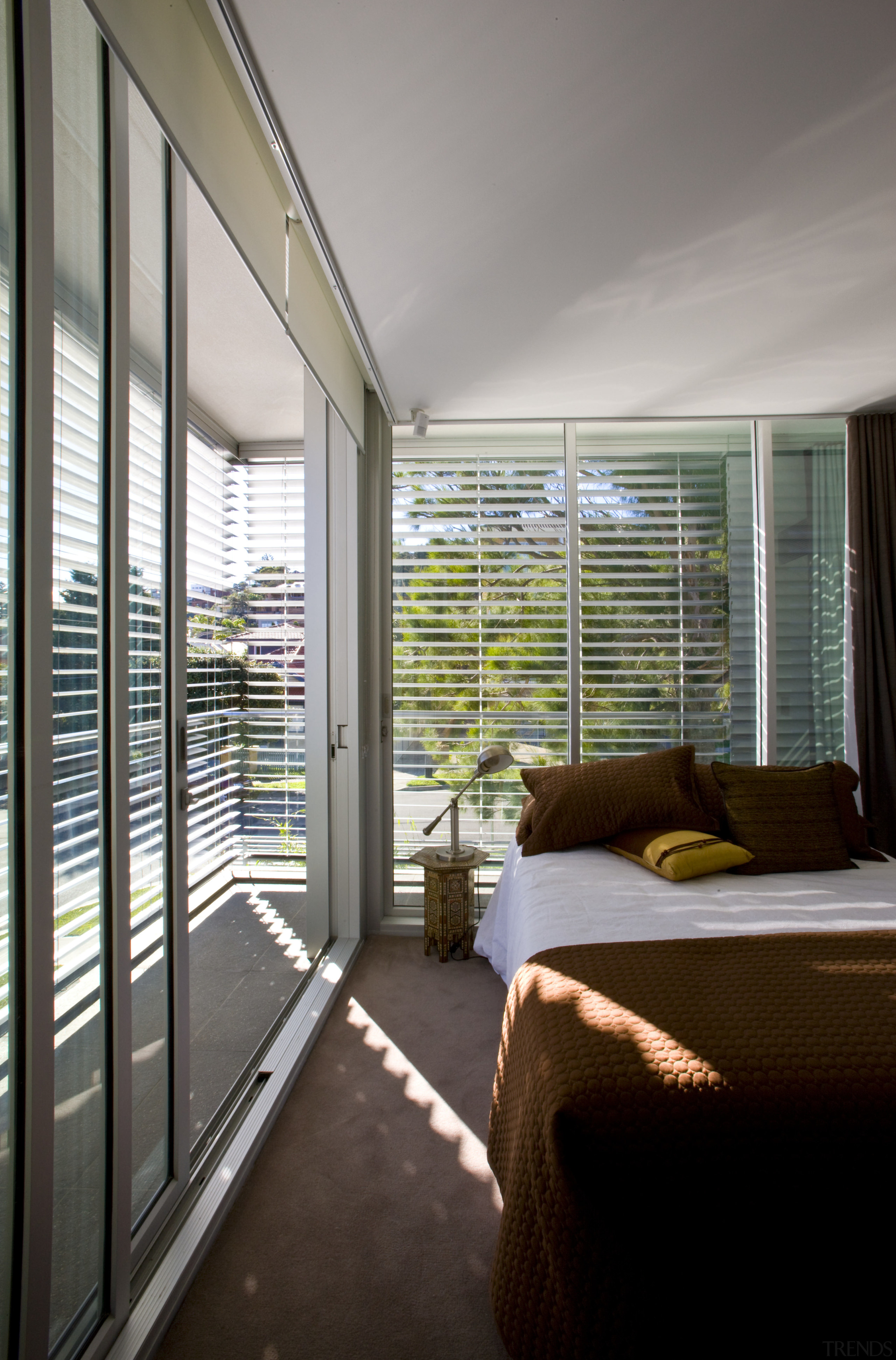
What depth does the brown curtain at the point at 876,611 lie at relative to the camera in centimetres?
329

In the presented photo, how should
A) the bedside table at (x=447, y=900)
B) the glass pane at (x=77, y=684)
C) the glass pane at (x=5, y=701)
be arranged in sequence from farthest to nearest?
the bedside table at (x=447, y=900) → the glass pane at (x=77, y=684) → the glass pane at (x=5, y=701)

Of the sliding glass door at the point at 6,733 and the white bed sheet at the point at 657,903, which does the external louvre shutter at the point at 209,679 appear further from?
the sliding glass door at the point at 6,733

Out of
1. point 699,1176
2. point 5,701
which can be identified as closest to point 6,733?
point 5,701

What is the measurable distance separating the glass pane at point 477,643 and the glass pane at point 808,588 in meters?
1.11

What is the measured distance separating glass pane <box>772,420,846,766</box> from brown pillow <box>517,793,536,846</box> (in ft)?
4.75

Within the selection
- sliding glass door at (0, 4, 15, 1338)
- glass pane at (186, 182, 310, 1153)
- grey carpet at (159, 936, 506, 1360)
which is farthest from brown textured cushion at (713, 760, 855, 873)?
sliding glass door at (0, 4, 15, 1338)

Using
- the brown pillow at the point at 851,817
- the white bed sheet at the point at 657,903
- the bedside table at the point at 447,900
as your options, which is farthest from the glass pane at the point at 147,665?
the brown pillow at the point at 851,817

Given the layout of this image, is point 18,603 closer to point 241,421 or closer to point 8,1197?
point 8,1197

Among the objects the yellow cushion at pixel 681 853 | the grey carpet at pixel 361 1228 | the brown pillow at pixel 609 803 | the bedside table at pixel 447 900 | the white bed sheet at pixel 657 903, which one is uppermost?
the brown pillow at pixel 609 803

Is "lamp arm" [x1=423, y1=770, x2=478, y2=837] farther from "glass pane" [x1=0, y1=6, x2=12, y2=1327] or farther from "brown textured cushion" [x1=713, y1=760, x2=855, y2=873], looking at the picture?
"glass pane" [x1=0, y1=6, x2=12, y2=1327]

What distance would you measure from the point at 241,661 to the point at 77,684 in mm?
2599

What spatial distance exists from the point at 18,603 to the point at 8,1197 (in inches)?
31.7

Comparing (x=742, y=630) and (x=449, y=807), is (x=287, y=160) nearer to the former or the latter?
(x=449, y=807)

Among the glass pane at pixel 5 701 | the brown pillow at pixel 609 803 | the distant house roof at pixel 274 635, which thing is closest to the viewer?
the glass pane at pixel 5 701
